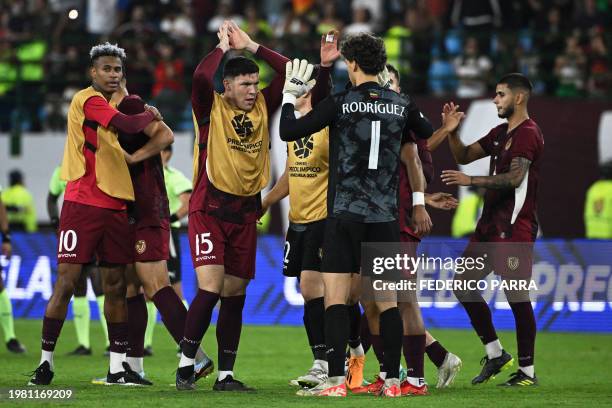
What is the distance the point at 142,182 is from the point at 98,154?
19.9 inches

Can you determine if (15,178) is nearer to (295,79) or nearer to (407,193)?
(407,193)

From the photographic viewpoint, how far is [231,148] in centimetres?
902

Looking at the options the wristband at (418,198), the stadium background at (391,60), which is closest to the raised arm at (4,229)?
the stadium background at (391,60)

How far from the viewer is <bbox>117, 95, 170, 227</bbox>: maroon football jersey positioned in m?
9.63

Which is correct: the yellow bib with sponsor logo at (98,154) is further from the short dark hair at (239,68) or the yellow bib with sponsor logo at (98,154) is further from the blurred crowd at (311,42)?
the blurred crowd at (311,42)

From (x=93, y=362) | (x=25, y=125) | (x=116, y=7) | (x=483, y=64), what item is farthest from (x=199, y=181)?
(x=116, y=7)

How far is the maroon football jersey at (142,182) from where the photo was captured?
31.6 feet

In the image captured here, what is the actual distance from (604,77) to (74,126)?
11.1 m

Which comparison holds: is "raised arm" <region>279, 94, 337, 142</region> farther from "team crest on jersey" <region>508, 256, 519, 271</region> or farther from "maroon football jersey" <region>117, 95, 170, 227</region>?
"team crest on jersey" <region>508, 256, 519, 271</region>

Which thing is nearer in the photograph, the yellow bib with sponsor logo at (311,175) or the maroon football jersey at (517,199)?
the yellow bib with sponsor logo at (311,175)

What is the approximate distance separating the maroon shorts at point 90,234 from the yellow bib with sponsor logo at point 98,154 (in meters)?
0.19

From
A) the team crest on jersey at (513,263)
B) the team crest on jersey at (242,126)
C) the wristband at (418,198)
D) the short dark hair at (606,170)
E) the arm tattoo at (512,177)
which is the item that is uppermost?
the team crest on jersey at (242,126)

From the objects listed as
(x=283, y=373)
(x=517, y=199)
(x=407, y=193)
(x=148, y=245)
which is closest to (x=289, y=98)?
(x=407, y=193)

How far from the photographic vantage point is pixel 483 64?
62.2 feet
